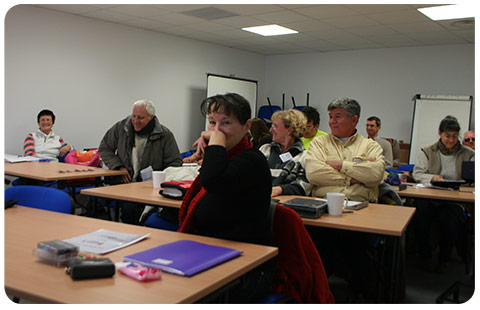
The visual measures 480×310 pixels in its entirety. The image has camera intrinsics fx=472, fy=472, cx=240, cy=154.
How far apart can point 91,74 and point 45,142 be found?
66.8 inches

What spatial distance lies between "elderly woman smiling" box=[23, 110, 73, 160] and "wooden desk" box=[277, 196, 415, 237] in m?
4.64

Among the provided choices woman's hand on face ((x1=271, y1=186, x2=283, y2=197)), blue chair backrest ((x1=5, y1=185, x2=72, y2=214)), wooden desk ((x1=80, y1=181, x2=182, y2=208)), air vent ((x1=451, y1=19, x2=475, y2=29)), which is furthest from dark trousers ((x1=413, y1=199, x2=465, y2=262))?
air vent ((x1=451, y1=19, x2=475, y2=29))

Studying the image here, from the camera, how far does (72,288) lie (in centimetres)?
147

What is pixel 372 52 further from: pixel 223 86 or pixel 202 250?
pixel 202 250

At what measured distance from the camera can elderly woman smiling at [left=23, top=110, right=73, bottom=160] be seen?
6281 mm

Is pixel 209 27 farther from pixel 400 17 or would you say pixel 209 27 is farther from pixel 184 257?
pixel 184 257

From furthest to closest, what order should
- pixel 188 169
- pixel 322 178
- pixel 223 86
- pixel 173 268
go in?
pixel 223 86
pixel 188 169
pixel 322 178
pixel 173 268

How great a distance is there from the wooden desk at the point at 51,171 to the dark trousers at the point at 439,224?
9.35 feet

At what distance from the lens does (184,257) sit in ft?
5.74

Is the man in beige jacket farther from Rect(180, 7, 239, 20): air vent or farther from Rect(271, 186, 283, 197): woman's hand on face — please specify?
Rect(180, 7, 239, 20): air vent

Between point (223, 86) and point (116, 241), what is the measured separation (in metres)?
→ 7.95

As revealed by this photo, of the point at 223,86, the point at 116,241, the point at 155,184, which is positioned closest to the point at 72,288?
the point at 116,241

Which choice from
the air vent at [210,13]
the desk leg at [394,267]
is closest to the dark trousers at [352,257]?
the desk leg at [394,267]

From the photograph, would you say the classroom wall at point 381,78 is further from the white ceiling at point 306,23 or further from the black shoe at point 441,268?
the black shoe at point 441,268
